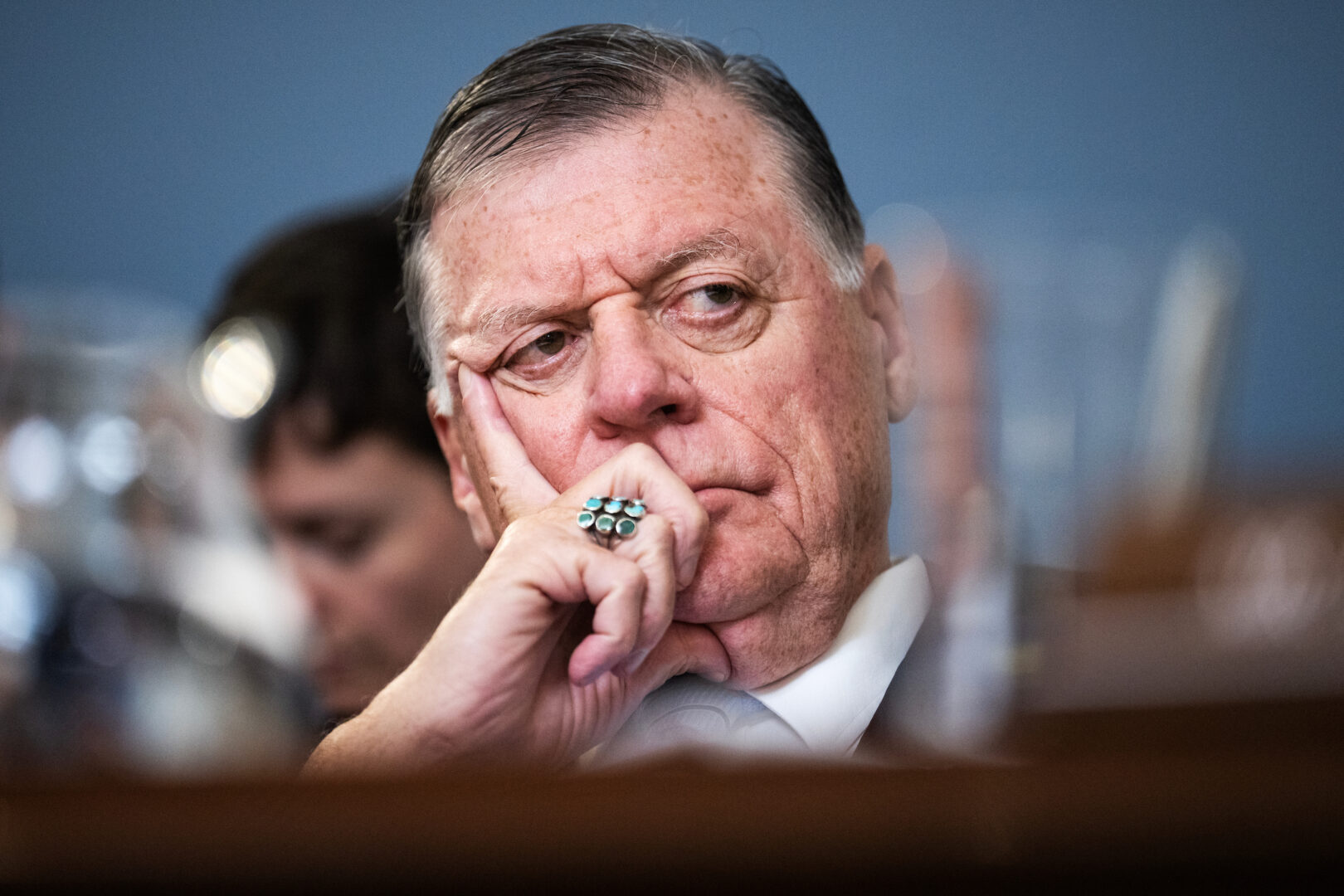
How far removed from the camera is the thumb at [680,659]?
1.11 metres

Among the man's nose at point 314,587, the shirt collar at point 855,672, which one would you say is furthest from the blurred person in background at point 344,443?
the shirt collar at point 855,672

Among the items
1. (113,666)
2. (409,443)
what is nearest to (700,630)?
(409,443)

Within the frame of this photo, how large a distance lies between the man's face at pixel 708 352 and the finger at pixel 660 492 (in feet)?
0.10

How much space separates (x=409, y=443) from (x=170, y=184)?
485mm

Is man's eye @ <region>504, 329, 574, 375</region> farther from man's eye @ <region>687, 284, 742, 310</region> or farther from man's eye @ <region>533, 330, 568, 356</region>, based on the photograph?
man's eye @ <region>687, 284, 742, 310</region>

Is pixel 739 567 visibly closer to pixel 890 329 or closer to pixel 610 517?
pixel 610 517

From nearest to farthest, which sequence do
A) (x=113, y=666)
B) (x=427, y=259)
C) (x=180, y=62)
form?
(x=427, y=259) → (x=113, y=666) → (x=180, y=62)

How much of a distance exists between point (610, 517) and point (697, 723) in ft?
0.69

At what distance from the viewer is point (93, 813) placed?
0.78m

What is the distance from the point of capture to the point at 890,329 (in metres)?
1.22

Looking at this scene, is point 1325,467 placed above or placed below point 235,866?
above

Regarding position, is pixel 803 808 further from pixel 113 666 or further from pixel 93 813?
pixel 113 666

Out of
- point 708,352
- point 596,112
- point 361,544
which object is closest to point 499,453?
point 708,352

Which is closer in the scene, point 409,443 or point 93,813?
point 93,813
